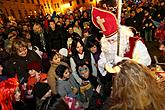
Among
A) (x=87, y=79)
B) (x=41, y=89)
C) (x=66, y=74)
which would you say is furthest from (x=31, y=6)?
(x=41, y=89)

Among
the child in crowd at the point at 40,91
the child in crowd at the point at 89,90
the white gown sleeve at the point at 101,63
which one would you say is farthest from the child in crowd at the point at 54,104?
the white gown sleeve at the point at 101,63

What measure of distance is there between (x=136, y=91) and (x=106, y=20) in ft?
7.93

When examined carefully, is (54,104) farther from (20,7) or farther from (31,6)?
(20,7)

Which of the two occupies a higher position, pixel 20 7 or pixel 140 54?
pixel 140 54

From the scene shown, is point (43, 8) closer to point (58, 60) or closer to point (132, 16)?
point (132, 16)

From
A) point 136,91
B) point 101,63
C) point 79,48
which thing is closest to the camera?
point 136,91

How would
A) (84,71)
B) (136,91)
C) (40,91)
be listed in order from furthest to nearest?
(84,71) → (40,91) → (136,91)

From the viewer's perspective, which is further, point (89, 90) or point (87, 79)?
point (87, 79)

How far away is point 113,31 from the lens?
602 centimetres

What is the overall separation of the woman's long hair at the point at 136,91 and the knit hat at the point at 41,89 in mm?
2371

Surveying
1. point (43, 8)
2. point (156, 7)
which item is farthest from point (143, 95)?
point (43, 8)

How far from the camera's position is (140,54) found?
19.2 ft

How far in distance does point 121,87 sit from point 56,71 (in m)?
2.92

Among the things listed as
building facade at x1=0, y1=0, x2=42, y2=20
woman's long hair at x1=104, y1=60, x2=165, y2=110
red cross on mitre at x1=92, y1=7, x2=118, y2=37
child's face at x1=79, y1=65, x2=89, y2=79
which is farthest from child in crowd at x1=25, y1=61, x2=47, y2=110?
building facade at x1=0, y1=0, x2=42, y2=20
